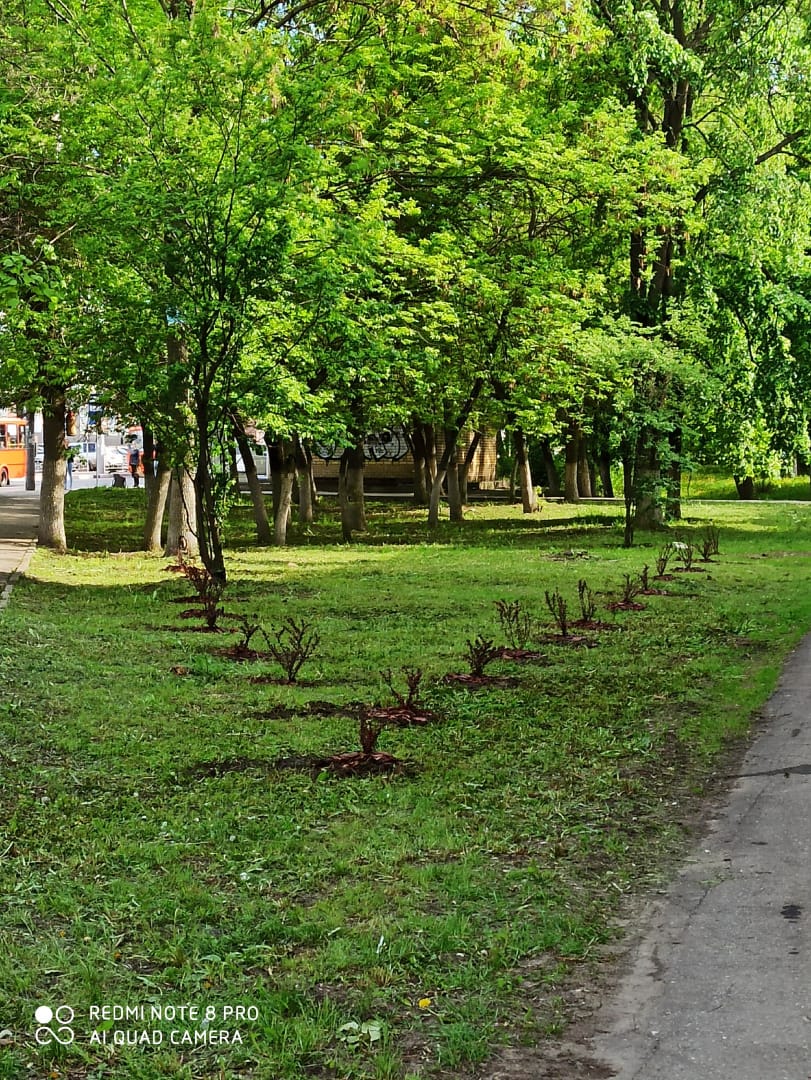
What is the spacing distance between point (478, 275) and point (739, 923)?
19228 mm

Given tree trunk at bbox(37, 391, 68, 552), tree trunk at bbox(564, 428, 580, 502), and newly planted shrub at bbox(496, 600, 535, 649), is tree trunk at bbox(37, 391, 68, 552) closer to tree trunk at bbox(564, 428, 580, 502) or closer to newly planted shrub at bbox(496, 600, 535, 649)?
newly planted shrub at bbox(496, 600, 535, 649)

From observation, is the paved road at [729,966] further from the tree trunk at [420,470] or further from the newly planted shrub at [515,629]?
the tree trunk at [420,470]

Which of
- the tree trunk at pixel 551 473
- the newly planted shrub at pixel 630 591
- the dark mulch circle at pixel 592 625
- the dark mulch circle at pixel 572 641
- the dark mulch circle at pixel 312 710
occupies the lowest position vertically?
the dark mulch circle at pixel 312 710

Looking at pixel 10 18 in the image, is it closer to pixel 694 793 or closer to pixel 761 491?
pixel 694 793

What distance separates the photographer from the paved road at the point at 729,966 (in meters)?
4.18

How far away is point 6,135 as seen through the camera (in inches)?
645

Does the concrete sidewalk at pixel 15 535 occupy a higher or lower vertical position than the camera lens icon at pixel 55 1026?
higher

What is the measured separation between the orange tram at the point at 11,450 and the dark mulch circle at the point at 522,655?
48.8 meters

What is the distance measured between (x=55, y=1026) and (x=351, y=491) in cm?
2519

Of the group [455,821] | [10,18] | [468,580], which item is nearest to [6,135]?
[10,18]

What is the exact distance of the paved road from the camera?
4180 millimetres

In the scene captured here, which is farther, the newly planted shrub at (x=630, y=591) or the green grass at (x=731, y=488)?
the green grass at (x=731, y=488)

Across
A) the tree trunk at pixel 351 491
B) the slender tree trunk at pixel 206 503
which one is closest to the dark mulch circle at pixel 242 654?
the slender tree trunk at pixel 206 503

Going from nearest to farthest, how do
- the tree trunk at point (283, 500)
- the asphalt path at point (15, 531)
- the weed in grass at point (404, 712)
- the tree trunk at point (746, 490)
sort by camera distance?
the weed in grass at point (404, 712) < the asphalt path at point (15, 531) < the tree trunk at point (283, 500) < the tree trunk at point (746, 490)
